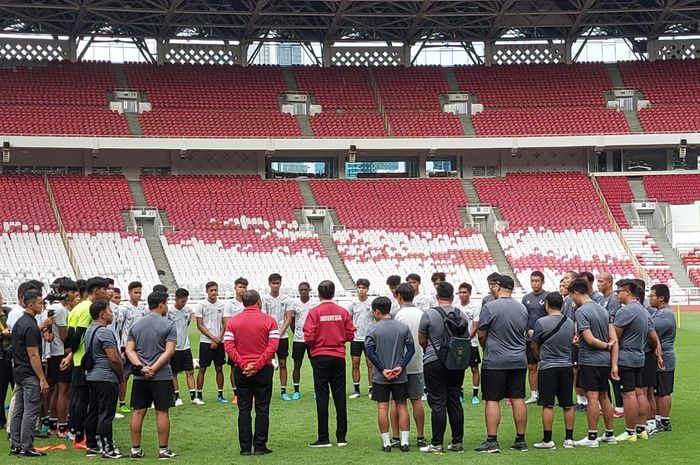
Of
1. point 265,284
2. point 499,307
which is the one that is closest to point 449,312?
point 499,307

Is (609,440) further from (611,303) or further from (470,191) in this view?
(470,191)

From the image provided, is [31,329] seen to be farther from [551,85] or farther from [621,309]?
[551,85]

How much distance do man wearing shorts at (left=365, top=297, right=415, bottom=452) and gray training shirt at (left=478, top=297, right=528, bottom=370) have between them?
0.92 meters

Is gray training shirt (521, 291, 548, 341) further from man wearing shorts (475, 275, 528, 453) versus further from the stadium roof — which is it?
the stadium roof

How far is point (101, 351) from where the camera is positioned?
1282 cm

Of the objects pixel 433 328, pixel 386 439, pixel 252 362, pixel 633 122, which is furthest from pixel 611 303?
pixel 633 122

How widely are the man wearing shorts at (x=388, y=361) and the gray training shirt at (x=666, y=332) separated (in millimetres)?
3508

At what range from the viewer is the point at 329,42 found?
53656 millimetres

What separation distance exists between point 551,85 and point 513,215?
28.0ft

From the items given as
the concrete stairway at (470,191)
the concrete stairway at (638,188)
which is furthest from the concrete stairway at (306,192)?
the concrete stairway at (638,188)

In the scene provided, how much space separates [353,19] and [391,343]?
39.4 m

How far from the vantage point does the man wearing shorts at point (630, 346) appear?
44.3 feet

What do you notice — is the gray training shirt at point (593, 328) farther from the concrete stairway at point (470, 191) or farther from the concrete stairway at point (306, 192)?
the concrete stairway at point (470, 191)

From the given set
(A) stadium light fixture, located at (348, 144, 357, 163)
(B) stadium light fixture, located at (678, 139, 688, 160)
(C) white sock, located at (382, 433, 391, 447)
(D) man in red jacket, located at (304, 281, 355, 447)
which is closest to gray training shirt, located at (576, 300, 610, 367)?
(C) white sock, located at (382, 433, 391, 447)
